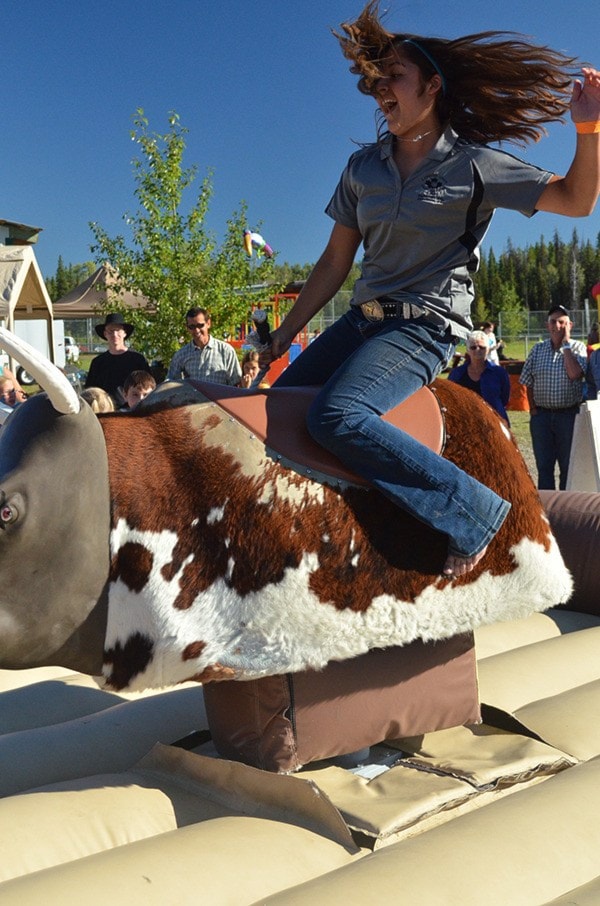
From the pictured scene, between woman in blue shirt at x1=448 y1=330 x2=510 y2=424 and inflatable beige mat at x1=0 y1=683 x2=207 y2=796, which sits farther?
woman in blue shirt at x1=448 y1=330 x2=510 y2=424

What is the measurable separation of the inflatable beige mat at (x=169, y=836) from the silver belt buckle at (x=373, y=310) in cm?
125

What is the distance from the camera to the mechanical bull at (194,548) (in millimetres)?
2295

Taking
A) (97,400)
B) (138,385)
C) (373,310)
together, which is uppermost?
(373,310)

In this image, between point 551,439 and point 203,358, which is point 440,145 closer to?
point 203,358

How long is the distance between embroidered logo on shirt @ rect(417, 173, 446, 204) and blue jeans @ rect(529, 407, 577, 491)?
5819 mm

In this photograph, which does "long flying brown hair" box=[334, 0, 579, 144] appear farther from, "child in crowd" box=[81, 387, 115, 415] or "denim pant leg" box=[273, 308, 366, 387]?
"child in crowd" box=[81, 387, 115, 415]

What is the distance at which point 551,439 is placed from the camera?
8344 millimetres

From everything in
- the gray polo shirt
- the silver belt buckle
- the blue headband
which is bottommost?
the silver belt buckle

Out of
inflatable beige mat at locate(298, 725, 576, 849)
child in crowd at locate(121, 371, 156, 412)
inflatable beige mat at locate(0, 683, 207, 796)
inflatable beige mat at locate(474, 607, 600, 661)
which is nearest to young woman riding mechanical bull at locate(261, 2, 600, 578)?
inflatable beige mat at locate(298, 725, 576, 849)

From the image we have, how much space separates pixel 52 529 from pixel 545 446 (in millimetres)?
6656

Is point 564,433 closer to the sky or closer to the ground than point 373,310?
closer to the ground

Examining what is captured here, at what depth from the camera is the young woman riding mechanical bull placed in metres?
2.46

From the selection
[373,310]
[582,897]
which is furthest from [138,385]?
[582,897]

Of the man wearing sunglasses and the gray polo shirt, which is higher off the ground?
the gray polo shirt
